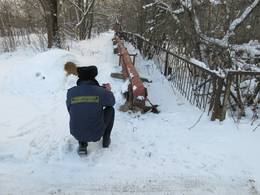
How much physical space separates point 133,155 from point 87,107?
97cm

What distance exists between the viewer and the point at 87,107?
406 cm

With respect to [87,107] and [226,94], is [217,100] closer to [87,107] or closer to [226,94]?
[226,94]

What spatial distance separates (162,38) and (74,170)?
7910 mm

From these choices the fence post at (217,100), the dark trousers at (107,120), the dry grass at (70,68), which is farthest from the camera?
the dry grass at (70,68)

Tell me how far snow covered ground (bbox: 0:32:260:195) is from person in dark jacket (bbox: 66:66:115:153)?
0.33m

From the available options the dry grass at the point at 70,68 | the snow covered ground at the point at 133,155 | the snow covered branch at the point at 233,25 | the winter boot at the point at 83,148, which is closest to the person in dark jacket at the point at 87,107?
the winter boot at the point at 83,148

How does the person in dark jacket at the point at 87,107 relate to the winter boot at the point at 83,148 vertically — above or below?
above

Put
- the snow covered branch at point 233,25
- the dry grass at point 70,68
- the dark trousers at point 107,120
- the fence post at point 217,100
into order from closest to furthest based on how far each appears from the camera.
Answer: the dark trousers at point 107,120
the fence post at point 217,100
the snow covered branch at point 233,25
the dry grass at point 70,68

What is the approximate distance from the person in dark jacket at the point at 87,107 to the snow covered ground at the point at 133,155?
0.33 m

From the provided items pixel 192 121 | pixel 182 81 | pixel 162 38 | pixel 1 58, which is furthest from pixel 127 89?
pixel 1 58

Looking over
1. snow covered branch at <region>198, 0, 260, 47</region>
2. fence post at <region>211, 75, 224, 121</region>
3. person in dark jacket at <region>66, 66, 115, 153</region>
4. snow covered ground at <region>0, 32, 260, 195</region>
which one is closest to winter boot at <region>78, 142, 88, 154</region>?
person in dark jacket at <region>66, 66, 115, 153</region>

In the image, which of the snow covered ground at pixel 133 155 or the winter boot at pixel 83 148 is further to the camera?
the winter boot at pixel 83 148

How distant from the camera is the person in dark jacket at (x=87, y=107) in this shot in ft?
13.4

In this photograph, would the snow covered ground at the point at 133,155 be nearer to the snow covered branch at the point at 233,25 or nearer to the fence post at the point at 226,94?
the fence post at the point at 226,94
